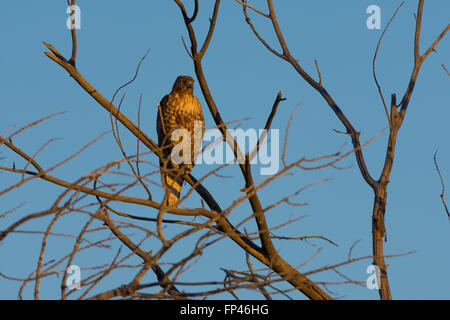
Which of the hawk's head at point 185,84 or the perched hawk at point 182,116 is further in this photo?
the hawk's head at point 185,84

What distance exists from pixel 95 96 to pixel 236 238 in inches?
54.2

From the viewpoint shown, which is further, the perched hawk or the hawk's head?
the hawk's head

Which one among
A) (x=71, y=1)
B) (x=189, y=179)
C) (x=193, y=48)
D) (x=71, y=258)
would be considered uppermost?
(x=71, y=1)

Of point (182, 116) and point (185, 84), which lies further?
point (185, 84)

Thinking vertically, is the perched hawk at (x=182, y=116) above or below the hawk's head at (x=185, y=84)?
below

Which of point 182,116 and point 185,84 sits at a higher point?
point 185,84

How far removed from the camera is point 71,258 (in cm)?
259

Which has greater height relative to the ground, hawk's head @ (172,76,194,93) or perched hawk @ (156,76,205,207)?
hawk's head @ (172,76,194,93)
